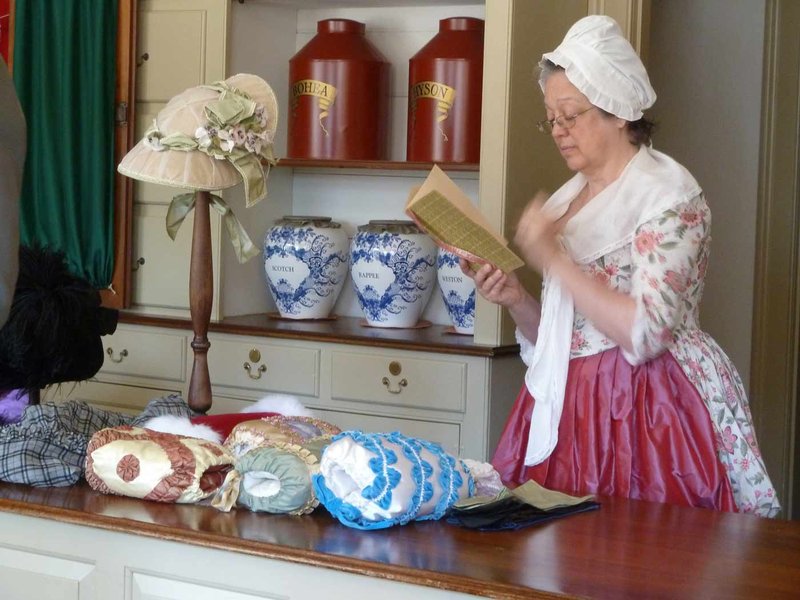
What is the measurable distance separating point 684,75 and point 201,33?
5.45ft

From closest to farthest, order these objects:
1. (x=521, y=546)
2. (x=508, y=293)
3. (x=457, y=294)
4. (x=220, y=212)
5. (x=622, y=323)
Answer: (x=521, y=546) < (x=622, y=323) < (x=508, y=293) < (x=220, y=212) < (x=457, y=294)

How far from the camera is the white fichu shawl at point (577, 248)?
2.13 metres

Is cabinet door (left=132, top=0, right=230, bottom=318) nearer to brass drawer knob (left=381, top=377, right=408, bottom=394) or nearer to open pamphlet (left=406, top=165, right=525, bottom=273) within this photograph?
brass drawer knob (left=381, top=377, right=408, bottom=394)

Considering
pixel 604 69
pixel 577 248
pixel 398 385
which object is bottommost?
pixel 398 385

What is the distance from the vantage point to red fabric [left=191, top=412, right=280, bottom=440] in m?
2.04

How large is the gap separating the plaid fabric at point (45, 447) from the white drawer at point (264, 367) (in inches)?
48.8

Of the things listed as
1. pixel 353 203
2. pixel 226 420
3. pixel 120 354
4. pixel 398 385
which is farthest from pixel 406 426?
pixel 226 420

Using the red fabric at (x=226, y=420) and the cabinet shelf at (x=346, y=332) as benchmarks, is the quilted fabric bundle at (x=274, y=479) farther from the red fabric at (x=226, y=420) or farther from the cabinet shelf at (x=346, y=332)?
the cabinet shelf at (x=346, y=332)

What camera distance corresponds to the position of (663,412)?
6.99 ft

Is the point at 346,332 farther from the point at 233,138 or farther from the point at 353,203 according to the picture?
the point at 233,138

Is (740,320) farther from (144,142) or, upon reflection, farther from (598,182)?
(144,142)

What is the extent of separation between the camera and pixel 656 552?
1537 millimetres

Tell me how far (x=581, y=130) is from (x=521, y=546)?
0.91 metres

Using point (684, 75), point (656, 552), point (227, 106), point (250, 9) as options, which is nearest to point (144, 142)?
point (227, 106)
